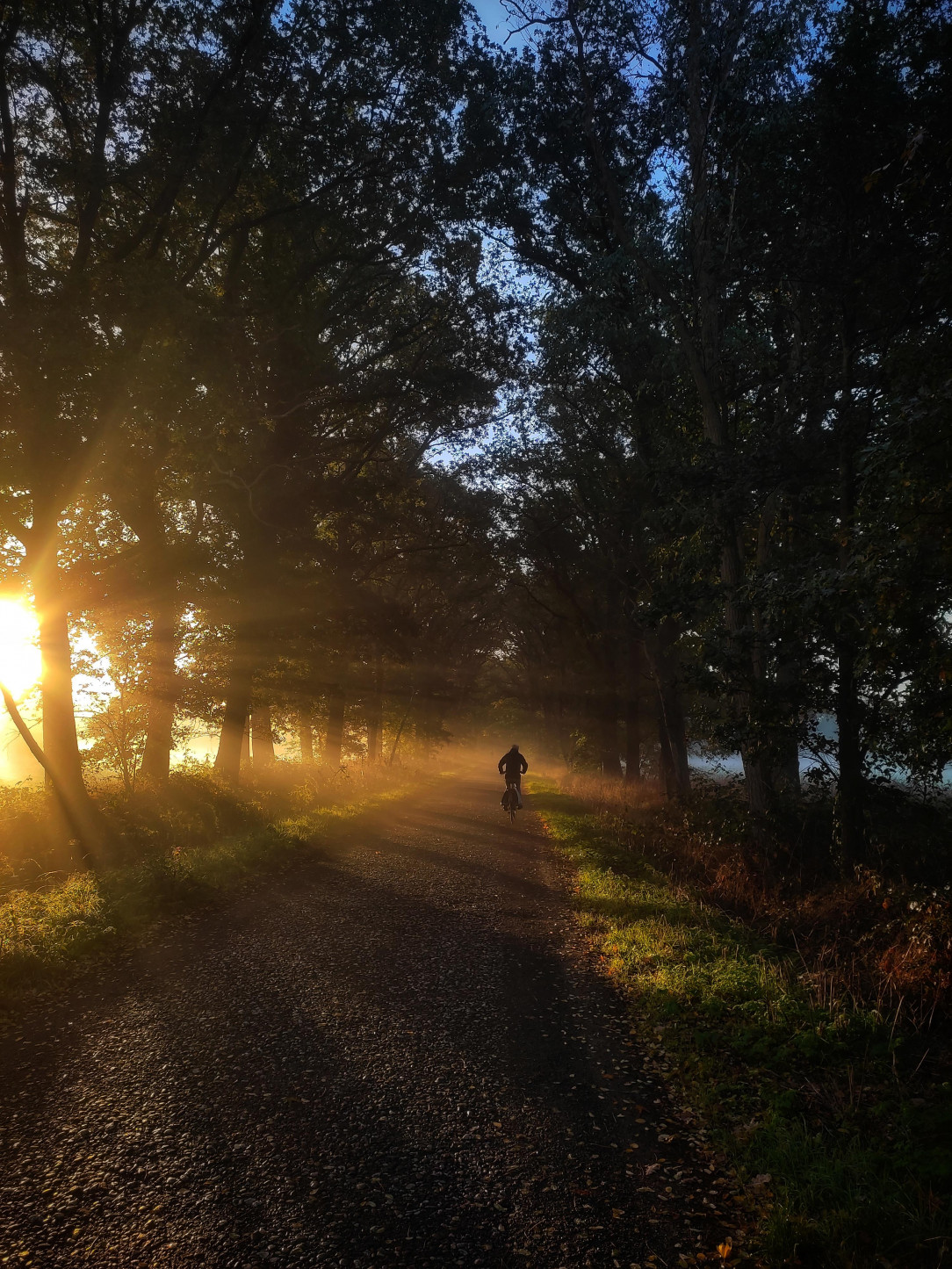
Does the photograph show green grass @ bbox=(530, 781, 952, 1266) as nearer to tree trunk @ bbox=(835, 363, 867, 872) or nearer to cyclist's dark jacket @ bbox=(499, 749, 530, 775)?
tree trunk @ bbox=(835, 363, 867, 872)

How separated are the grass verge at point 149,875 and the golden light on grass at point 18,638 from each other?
374 centimetres

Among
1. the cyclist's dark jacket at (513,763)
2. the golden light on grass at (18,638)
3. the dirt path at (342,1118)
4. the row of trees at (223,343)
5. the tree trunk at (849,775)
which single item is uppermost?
the row of trees at (223,343)

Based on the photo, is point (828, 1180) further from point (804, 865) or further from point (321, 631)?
point (321, 631)

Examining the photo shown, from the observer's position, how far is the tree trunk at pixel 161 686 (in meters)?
16.3

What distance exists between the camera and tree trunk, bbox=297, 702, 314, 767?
76.3 feet

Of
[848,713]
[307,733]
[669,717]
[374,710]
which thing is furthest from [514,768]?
[307,733]

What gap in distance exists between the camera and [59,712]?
11.5 meters

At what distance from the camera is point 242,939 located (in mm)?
7465

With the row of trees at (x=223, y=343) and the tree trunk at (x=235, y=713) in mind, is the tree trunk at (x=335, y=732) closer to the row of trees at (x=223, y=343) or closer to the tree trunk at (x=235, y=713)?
the row of trees at (x=223, y=343)

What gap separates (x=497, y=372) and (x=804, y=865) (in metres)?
14.4

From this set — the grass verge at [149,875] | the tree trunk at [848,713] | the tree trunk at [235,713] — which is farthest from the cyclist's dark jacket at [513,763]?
the tree trunk at [848,713]

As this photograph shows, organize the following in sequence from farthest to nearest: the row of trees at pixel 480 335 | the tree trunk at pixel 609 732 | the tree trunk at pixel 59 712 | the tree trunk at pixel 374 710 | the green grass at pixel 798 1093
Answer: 1. the tree trunk at pixel 374 710
2. the tree trunk at pixel 609 732
3. the tree trunk at pixel 59 712
4. the row of trees at pixel 480 335
5. the green grass at pixel 798 1093

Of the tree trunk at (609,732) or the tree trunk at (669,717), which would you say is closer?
the tree trunk at (669,717)

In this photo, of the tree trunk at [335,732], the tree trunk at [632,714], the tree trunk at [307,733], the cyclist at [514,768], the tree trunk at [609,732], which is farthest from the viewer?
the tree trunk at [609,732]
